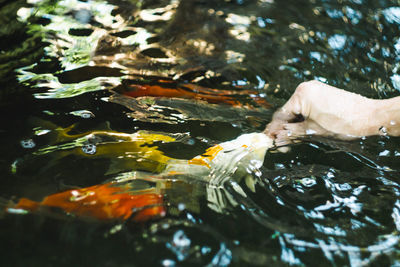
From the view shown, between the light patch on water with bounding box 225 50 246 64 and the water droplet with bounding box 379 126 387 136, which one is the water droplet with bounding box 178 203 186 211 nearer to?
the water droplet with bounding box 379 126 387 136

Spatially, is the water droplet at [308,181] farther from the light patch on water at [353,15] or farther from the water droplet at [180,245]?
the light patch on water at [353,15]

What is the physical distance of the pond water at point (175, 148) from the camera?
141 cm

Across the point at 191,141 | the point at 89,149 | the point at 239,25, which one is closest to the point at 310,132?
the point at 191,141

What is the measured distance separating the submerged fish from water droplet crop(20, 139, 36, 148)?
504 mm

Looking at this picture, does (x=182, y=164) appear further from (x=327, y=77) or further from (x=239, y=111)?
(x=327, y=77)

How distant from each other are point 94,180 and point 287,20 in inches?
140

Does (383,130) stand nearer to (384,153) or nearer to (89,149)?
(384,153)

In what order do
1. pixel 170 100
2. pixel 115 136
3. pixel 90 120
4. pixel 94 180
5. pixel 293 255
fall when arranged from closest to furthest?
1. pixel 293 255
2. pixel 94 180
3. pixel 115 136
4. pixel 90 120
5. pixel 170 100

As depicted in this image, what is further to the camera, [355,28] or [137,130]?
[355,28]

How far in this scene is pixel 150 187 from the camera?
5.56 ft

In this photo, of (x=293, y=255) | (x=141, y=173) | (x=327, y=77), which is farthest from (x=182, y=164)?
(x=327, y=77)

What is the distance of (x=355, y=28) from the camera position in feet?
13.8

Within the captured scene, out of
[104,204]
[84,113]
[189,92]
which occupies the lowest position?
[189,92]

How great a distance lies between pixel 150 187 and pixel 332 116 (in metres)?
1.28
